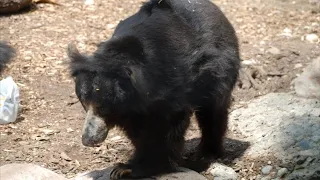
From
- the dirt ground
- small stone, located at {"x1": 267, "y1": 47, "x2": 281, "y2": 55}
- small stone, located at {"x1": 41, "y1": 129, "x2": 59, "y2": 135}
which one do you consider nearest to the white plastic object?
the dirt ground

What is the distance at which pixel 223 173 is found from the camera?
4.69 metres

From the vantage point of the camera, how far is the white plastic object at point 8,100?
225 inches

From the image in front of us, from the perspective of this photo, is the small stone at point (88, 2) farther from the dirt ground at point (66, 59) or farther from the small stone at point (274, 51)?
the small stone at point (274, 51)

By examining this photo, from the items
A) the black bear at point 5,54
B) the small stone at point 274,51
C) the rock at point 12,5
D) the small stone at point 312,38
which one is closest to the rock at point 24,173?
the black bear at point 5,54

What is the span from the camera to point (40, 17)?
797 centimetres

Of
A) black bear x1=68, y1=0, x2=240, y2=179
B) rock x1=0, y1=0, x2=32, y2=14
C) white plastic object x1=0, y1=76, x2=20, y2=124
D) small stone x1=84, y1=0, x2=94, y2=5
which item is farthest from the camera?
small stone x1=84, y1=0, x2=94, y2=5

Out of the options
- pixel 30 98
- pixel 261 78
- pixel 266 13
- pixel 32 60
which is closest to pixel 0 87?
pixel 30 98

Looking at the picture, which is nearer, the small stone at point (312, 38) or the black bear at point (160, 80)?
the black bear at point (160, 80)

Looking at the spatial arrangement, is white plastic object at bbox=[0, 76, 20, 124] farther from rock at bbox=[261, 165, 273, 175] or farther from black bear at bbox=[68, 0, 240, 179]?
rock at bbox=[261, 165, 273, 175]

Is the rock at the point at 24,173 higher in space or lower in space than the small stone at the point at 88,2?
higher

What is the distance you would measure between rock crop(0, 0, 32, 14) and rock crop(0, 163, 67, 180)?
4.23 m

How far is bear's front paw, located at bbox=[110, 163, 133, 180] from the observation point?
4.28 metres

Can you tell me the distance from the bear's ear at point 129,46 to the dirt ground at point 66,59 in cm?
46

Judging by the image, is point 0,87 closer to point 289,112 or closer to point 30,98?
point 30,98
